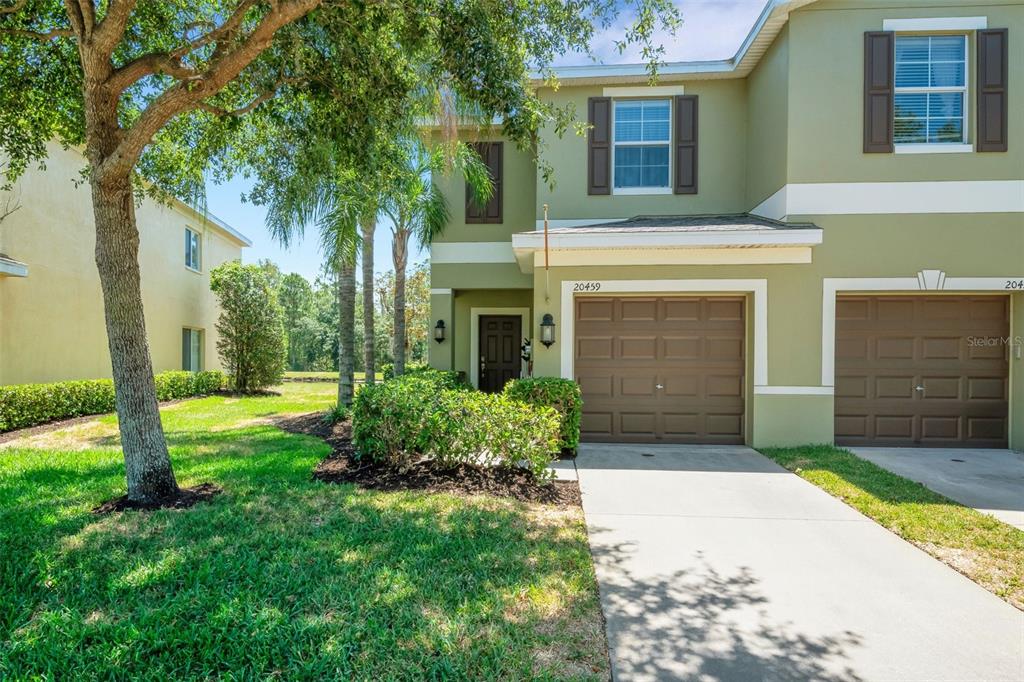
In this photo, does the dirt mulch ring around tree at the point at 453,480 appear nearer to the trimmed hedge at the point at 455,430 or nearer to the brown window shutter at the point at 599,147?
the trimmed hedge at the point at 455,430

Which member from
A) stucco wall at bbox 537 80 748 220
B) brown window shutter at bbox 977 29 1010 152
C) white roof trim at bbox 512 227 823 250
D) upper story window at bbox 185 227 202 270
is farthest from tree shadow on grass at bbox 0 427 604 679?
upper story window at bbox 185 227 202 270

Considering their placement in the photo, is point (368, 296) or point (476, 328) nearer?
point (368, 296)

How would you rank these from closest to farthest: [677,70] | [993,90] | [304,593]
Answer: [304,593] → [993,90] → [677,70]

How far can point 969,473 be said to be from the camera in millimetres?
6312

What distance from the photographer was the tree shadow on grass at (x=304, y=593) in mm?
2520

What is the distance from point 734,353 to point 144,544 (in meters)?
7.76

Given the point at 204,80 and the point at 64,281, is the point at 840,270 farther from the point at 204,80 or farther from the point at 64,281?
the point at 64,281

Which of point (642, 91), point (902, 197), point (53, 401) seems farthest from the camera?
point (53, 401)

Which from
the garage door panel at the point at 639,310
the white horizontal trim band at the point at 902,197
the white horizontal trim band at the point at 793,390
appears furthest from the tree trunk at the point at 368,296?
the white horizontal trim band at the point at 902,197

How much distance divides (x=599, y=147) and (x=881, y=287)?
5.14m

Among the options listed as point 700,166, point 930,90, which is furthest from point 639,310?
point 930,90

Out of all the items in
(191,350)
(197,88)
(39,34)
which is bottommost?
(191,350)

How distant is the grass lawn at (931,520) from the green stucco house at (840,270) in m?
1.39

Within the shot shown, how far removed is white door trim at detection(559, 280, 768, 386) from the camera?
7.64 meters
